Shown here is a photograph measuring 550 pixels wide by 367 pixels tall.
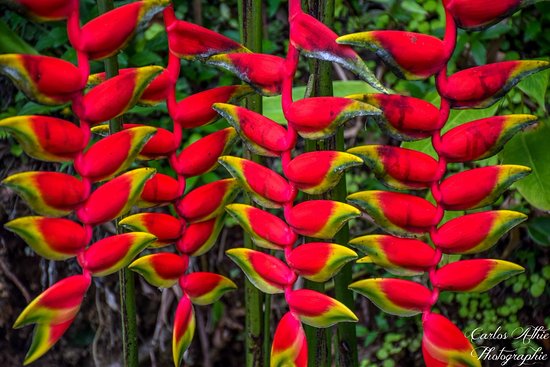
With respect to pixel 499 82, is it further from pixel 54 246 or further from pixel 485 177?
pixel 54 246

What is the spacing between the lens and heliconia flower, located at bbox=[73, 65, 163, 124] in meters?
0.44

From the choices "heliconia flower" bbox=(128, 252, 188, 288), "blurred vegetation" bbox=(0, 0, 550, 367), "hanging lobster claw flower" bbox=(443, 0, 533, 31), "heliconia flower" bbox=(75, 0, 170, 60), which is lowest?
"blurred vegetation" bbox=(0, 0, 550, 367)

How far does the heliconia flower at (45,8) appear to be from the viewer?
1.36 feet

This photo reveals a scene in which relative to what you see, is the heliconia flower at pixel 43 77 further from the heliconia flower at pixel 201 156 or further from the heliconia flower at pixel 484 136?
the heliconia flower at pixel 484 136

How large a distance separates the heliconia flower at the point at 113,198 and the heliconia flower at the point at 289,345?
12 cm

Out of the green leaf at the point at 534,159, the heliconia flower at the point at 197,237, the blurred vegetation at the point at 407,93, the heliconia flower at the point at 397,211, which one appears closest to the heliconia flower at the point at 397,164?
the heliconia flower at the point at 397,211

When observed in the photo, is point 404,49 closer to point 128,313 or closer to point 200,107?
point 200,107

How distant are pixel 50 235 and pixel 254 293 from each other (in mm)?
199

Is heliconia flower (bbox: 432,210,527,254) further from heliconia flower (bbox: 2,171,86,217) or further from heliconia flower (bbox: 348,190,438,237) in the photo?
heliconia flower (bbox: 2,171,86,217)

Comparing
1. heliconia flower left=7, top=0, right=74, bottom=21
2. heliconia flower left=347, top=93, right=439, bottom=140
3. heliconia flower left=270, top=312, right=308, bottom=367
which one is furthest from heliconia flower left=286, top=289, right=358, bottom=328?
heliconia flower left=7, top=0, right=74, bottom=21

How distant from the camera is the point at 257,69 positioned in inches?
18.7

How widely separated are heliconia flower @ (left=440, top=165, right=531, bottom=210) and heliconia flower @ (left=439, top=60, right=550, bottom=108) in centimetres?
4

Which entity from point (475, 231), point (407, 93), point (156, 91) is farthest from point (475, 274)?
point (407, 93)

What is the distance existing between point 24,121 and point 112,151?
54mm
